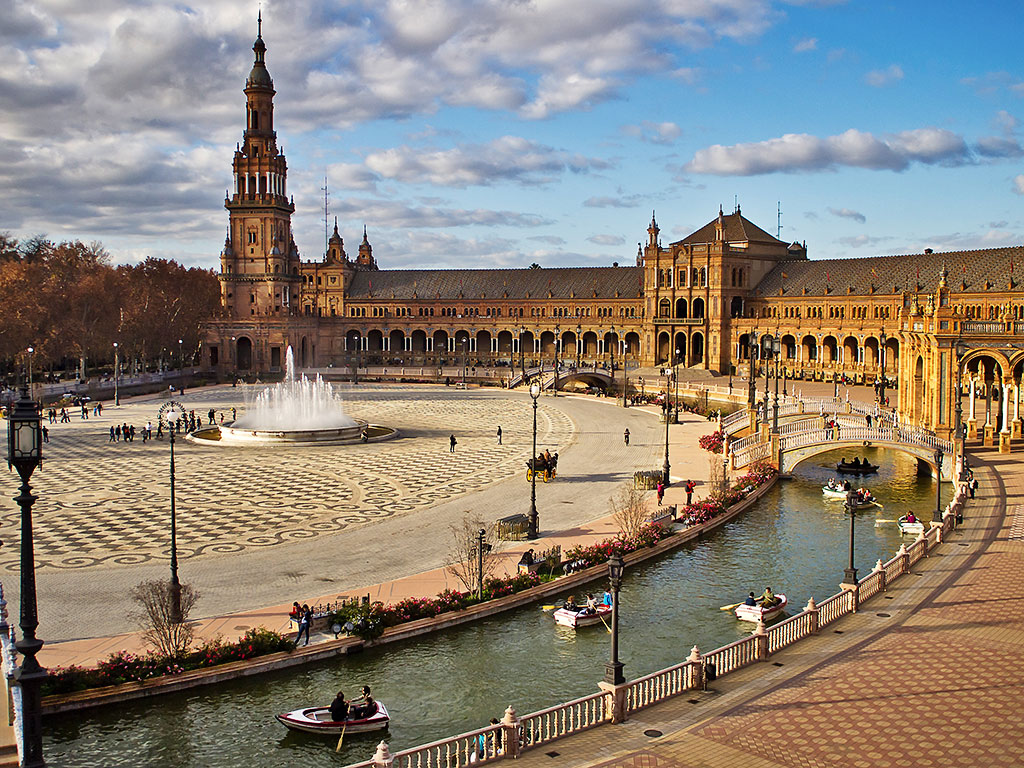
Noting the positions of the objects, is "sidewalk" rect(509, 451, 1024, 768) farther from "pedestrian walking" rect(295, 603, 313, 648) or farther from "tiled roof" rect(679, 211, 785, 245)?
"tiled roof" rect(679, 211, 785, 245)

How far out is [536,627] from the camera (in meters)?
25.8

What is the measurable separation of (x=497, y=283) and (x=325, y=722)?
398ft

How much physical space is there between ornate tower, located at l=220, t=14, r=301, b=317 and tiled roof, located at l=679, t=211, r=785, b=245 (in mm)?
55180

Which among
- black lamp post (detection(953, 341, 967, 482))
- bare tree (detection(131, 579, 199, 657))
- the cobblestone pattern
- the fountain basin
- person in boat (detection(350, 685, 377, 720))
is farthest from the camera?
the fountain basin

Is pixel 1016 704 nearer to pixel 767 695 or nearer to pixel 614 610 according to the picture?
pixel 767 695

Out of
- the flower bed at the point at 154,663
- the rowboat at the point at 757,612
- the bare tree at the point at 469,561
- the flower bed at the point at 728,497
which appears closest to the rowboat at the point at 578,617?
the bare tree at the point at 469,561

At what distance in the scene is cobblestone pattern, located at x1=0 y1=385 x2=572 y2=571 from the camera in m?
33.9

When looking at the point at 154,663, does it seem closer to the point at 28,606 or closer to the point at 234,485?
the point at 28,606

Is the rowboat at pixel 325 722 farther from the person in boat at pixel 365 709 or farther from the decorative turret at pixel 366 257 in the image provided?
the decorative turret at pixel 366 257

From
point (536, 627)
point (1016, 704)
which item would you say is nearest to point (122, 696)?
point (536, 627)

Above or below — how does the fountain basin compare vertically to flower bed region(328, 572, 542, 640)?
above

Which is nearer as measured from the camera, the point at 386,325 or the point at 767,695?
the point at 767,695

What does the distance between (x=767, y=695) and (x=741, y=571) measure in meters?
12.8

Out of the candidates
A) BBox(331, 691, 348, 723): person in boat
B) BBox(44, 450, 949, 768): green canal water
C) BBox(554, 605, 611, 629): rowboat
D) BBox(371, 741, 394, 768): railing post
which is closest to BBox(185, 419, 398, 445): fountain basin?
BBox(44, 450, 949, 768): green canal water
